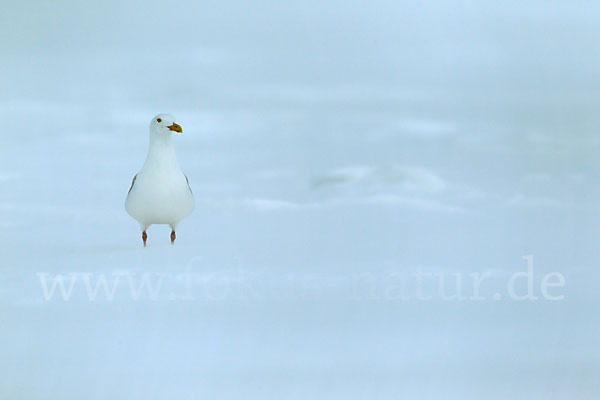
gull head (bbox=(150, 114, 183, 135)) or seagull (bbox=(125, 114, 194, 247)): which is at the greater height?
gull head (bbox=(150, 114, 183, 135))

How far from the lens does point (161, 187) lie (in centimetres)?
512

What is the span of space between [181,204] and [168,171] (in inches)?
6.0

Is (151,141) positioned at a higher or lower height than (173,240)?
higher

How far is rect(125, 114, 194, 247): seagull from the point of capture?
16.8 ft

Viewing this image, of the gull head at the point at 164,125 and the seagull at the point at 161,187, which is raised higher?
the gull head at the point at 164,125

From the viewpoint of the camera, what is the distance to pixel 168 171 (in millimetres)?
5156

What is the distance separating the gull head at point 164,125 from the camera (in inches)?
201

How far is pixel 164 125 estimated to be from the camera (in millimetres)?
5109

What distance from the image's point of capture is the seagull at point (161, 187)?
16.8ft

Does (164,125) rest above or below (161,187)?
above

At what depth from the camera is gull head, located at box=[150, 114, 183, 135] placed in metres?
5.09

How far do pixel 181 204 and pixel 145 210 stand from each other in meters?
0.15

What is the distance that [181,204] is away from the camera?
5148 mm

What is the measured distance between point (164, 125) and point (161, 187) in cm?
26
